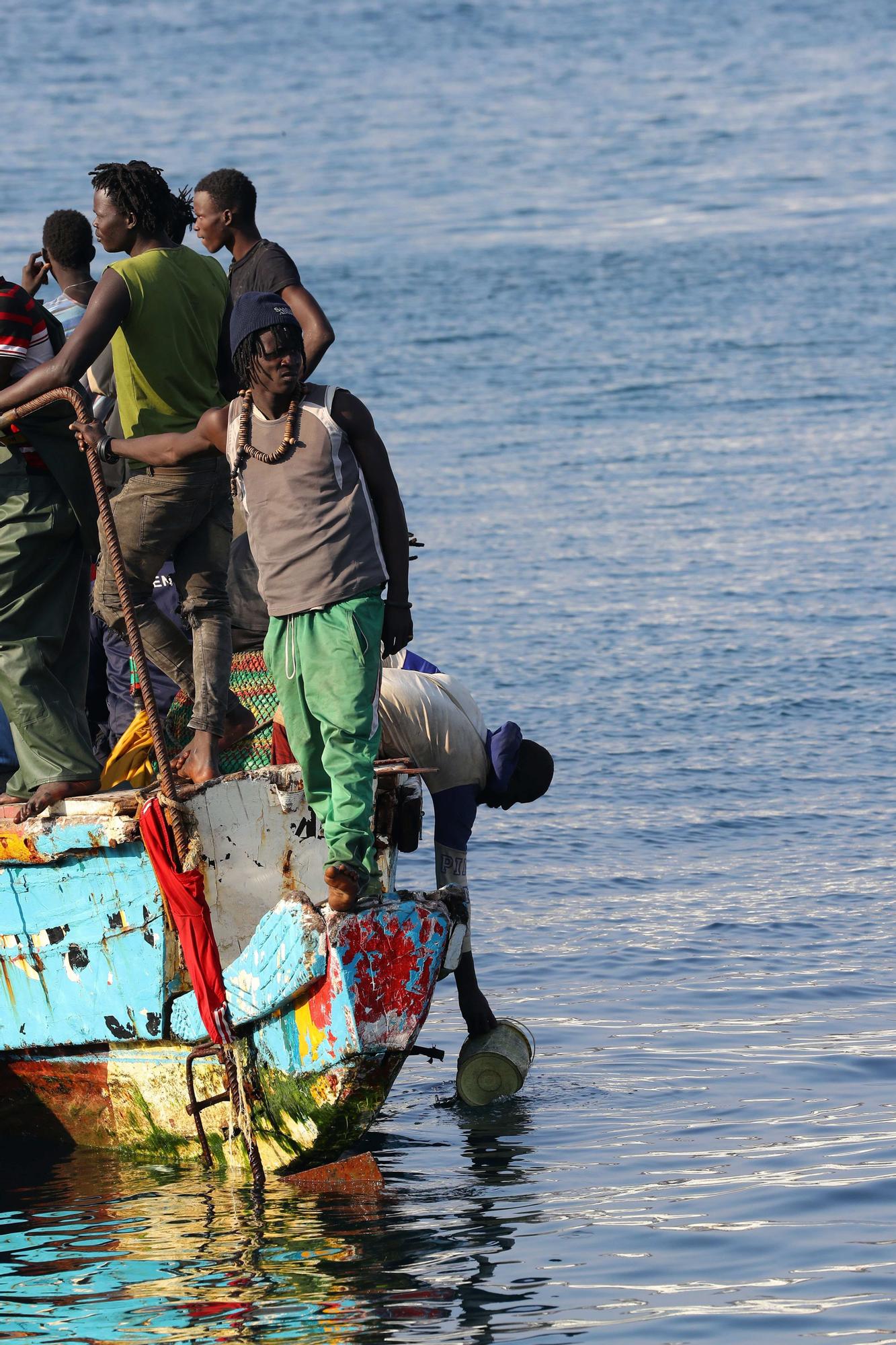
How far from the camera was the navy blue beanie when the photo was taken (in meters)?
5.66

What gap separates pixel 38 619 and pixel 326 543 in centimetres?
117

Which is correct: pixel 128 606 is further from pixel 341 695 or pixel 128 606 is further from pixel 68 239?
pixel 68 239

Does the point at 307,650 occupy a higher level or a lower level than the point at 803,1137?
higher

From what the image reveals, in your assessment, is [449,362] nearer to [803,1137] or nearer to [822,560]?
[822,560]

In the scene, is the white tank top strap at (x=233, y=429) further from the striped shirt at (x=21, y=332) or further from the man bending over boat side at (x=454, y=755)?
the man bending over boat side at (x=454, y=755)

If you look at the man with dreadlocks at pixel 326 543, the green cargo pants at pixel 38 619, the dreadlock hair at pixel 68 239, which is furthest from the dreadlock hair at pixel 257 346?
the dreadlock hair at pixel 68 239

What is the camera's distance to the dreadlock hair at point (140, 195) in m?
6.35

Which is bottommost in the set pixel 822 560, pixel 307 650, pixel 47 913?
pixel 822 560

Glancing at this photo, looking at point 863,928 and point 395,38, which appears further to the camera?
point 395,38

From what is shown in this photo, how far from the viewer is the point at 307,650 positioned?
18.9 feet

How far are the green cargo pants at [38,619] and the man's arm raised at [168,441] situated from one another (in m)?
0.33

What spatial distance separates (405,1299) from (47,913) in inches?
67.7

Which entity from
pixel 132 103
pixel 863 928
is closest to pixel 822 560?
pixel 863 928

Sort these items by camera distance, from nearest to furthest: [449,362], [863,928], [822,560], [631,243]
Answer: [863,928] → [822,560] → [449,362] → [631,243]
